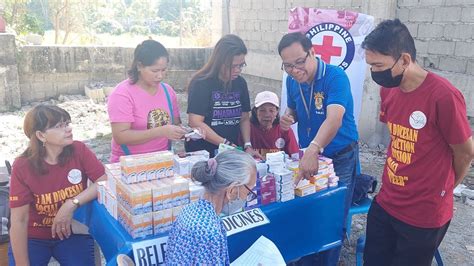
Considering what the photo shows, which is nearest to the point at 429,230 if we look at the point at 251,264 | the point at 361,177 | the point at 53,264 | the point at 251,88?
the point at 251,264

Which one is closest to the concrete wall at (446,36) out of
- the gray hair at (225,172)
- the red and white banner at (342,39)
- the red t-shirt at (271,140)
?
the red and white banner at (342,39)

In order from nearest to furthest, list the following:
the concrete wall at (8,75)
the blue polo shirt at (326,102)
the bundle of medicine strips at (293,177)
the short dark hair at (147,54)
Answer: the bundle of medicine strips at (293,177) → the blue polo shirt at (326,102) → the short dark hair at (147,54) → the concrete wall at (8,75)

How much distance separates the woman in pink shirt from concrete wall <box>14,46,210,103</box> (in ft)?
21.1

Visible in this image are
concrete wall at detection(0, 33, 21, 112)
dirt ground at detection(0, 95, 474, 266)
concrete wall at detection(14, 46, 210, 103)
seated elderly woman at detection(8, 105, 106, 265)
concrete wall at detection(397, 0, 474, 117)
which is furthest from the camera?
concrete wall at detection(14, 46, 210, 103)

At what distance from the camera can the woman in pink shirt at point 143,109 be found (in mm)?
2672

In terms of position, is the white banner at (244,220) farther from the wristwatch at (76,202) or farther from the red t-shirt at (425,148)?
the wristwatch at (76,202)

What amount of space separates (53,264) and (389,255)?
2.48 m

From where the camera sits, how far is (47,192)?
2307mm

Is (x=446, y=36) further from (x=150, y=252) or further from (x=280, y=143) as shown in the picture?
(x=150, y=252)

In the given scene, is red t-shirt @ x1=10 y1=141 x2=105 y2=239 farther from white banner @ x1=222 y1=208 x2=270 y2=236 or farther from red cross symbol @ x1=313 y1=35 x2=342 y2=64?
red cross symbol @ x1=313 y1=35 x2=342 y2=64

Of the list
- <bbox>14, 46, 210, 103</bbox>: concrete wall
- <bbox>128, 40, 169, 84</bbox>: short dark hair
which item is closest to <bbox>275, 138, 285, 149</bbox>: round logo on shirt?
<bbox>128, 40, 169, 84</bbox>: short dark hair

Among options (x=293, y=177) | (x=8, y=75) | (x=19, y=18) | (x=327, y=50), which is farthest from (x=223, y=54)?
(x=19, y=18)

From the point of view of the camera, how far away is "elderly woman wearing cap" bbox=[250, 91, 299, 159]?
3.33m

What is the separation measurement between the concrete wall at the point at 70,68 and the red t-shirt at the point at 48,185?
6.68 metres
